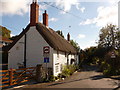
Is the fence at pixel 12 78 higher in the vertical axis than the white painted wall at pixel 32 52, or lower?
lower

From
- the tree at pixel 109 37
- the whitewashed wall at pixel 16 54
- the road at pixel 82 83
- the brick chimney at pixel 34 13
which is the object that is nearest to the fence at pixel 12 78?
the road at pixel 82 83

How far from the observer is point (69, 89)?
1045 cm

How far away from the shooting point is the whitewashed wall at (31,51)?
16.3 meters

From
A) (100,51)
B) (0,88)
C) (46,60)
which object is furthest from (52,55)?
(100,51)

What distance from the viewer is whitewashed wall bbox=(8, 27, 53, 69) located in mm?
16328

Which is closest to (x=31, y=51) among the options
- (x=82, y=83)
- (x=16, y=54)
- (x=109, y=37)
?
(x=16, y=54)

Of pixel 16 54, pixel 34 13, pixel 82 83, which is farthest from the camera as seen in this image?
pixel 16 54

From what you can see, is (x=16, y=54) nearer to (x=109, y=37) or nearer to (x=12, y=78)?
(x=12, y=78)

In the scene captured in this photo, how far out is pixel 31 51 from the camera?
16.8m

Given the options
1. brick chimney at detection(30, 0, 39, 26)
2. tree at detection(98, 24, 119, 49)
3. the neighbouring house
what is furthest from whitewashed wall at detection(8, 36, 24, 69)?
tree at detection(98, 24, 119, 49)

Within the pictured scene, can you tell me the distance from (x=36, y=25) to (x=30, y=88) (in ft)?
28.9

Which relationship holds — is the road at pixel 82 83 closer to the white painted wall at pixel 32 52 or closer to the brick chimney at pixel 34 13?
the white painted wall at pixel 32 52

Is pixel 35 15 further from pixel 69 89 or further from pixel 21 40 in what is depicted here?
pixel 69 89

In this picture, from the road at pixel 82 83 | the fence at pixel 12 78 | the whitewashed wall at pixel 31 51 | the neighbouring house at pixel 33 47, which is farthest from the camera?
the whitewashed wall at pixel 31 51
